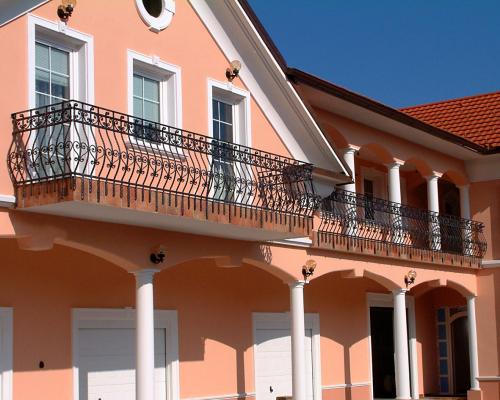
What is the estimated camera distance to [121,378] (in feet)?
50.5

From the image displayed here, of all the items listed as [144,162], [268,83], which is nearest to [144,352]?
[144,162]

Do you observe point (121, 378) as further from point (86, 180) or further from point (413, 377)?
point (413, 377)

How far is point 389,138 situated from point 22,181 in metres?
11.6

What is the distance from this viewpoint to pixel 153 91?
14.7 m

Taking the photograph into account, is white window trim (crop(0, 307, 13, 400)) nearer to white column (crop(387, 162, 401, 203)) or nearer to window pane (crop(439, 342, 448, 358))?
white column (crop(387, 162, 401, 203))

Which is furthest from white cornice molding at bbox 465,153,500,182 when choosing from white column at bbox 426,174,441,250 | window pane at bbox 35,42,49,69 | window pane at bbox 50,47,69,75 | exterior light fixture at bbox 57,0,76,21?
window pane at bbox 35,42,49,69

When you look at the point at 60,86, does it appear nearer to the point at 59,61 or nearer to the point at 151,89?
the point at 59,61

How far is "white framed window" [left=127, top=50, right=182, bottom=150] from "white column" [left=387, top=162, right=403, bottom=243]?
7640 mm

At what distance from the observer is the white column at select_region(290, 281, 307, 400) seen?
1662 centimetres

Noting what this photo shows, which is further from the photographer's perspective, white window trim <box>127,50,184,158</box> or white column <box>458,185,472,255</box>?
white column <box>458,185,472,255</box>

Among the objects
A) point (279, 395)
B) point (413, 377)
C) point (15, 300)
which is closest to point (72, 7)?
point (15, 300)

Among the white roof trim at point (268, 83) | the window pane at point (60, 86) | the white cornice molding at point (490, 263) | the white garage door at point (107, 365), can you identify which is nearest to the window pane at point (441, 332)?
the white cornice molding at point (490, 263)

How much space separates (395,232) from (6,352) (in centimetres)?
1014

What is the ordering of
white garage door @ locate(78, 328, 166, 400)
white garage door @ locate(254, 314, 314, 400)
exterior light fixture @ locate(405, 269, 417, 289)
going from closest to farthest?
white garage door @ locate(78, 328, 166, 400) < white garage door @ locate(254, 314, 314, 400) < exterior light fixture @ locate(405, 269, 417, 289)
